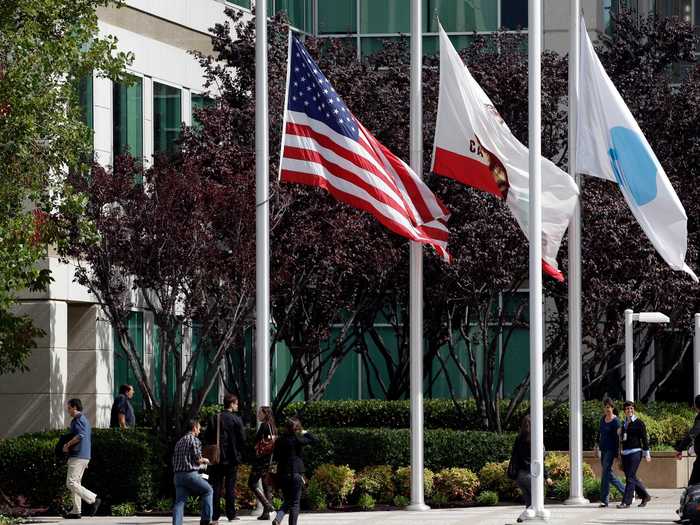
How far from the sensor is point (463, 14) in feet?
145

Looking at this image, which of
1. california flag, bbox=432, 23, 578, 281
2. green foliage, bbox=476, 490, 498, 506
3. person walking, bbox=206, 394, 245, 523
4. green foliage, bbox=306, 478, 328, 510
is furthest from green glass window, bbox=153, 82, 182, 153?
california flag, bbox=432, 23, 578, 281

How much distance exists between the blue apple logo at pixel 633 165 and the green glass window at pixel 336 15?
70.7 feet

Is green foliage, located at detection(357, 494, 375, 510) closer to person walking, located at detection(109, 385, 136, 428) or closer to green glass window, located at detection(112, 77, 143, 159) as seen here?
person walking, located at detection(109, 385, 136, 428)

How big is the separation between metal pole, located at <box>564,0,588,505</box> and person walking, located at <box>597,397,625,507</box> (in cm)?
77

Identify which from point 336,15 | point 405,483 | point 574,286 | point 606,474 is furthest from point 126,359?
point 336,15

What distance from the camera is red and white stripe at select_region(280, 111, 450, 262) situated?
74.7 ft

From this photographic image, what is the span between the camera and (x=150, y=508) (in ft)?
85.1

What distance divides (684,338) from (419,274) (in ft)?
61.2

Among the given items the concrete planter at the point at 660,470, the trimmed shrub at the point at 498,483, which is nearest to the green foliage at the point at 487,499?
the trimmed shrub at the point at 498,483

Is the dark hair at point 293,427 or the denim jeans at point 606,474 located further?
the denim jeans at point 606,474

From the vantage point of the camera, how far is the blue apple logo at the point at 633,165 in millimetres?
23328

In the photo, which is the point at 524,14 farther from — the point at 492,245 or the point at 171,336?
the point at 171,336

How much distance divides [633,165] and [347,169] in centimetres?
409

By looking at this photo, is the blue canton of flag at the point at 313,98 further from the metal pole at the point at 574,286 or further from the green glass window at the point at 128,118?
the green glass window at the point at 128,118
